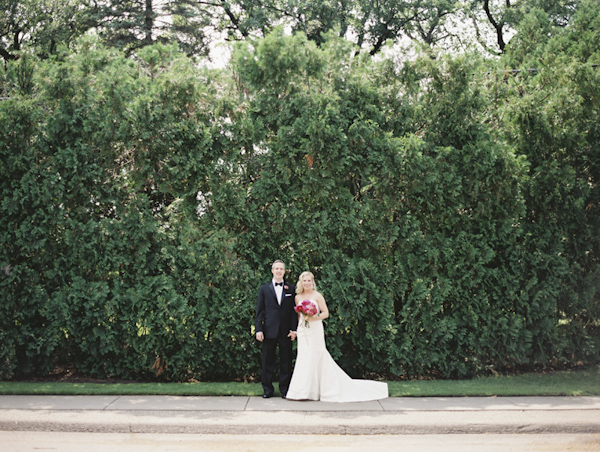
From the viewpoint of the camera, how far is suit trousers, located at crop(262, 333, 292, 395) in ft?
25.4

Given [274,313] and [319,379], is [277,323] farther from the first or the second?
[319,379]

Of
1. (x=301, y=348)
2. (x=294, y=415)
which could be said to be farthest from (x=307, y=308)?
(x=294, y=415)

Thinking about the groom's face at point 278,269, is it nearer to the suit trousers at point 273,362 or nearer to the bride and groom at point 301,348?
the bride and groom at point 301,348

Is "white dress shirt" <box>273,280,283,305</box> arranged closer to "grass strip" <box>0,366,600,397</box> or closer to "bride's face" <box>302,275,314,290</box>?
"bride's face" <box>302,275,314,290</box>

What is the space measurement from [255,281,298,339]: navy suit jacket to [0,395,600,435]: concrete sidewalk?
949mm

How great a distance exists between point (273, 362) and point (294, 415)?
1304mm

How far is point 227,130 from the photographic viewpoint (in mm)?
8805

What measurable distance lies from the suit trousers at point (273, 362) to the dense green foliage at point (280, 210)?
73 cm

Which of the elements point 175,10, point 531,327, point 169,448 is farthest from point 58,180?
point 175,10

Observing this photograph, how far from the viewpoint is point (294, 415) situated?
6.68 metres

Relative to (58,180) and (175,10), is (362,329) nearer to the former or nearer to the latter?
(58,180)

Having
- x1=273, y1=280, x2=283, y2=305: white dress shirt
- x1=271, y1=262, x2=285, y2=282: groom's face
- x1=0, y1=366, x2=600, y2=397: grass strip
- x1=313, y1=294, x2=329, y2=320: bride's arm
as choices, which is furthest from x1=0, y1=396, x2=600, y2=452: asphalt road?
x1=271, y1=262, x2=285, y2=282: groom's face

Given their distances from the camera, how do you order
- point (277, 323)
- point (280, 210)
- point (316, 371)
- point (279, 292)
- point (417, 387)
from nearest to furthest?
point (316, 371) < point (277, 323) < point (279, 292) < point (417, 387) < point (280, 210)

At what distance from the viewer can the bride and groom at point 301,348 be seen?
762 cm
